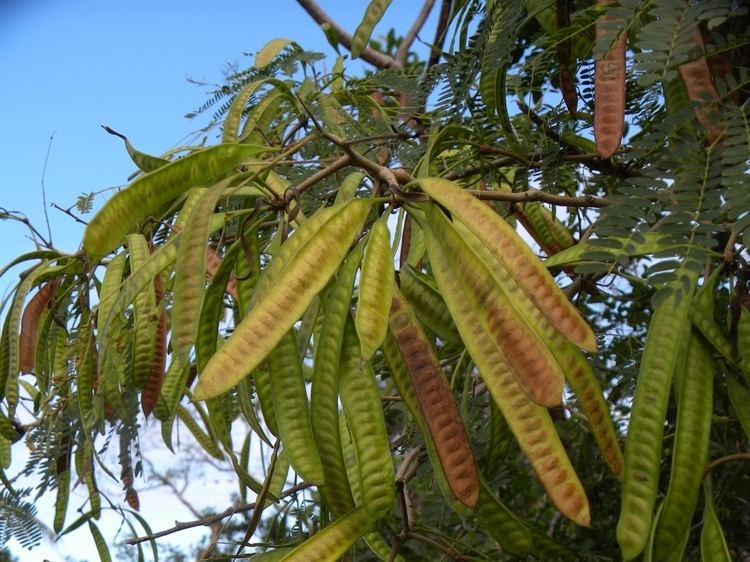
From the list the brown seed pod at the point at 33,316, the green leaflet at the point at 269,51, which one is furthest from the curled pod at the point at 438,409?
the green leaflet at the point at 269,51

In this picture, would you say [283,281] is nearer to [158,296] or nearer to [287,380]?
[287,380]

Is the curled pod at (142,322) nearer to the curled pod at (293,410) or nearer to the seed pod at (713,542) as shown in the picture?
the curled pod at (293,410)

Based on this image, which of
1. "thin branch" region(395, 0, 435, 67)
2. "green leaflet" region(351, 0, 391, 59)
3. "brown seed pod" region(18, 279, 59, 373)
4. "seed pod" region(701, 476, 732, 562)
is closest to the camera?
"seed pod" region(701, 476, 732, 562)

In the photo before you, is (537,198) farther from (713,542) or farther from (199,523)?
(199,523)

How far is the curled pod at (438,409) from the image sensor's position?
796 millimetres

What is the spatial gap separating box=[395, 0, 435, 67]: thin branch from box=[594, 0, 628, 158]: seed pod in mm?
1951

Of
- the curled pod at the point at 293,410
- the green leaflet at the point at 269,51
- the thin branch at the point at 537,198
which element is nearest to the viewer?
the curled pod at the point at 293,410

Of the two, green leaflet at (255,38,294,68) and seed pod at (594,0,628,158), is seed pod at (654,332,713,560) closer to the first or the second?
seed pod at (594,0,628,158)

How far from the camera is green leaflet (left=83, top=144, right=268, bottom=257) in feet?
2.86

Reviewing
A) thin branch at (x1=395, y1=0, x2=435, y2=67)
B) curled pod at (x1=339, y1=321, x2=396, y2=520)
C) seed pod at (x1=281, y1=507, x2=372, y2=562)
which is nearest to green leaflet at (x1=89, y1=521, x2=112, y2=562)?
seed pod at (x1=281, y1=507, x2=372, y2=562)

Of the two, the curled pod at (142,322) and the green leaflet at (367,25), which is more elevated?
the green leaflet at (367,25)

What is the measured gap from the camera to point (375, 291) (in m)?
0.80

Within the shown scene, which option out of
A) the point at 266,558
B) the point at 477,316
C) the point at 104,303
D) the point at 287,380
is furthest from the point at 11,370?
the point at 477,316

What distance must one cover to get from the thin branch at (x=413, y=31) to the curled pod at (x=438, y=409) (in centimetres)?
227
